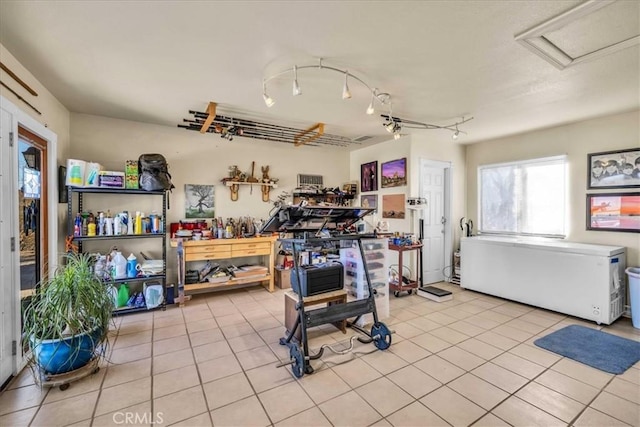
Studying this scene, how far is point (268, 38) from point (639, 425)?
3762mm

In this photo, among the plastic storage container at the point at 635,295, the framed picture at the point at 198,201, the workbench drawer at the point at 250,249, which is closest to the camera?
the plastic storage container at the point at 635,295

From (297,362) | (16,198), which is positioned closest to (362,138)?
(297,362)

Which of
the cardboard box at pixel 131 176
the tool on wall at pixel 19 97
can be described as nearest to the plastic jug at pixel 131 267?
the cardboard box at pixel 131 176

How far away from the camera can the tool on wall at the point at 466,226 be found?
5.50 metres

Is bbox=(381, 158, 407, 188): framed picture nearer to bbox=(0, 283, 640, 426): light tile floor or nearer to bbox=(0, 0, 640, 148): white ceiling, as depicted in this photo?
bbox=(0, 0, 640, 148): white ceiling

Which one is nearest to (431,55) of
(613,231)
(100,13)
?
(100,13)

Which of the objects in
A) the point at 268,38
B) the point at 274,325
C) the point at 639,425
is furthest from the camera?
the point at 274,325

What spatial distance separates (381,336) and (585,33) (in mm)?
3007

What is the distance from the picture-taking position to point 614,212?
12.5ft

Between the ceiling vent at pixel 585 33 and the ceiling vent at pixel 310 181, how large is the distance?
4.10 m

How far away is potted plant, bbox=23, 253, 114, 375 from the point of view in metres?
2.17

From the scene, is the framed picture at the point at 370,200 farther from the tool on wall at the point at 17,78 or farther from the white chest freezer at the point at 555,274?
the tool on wall at the point at 17,78

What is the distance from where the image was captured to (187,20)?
1.93 m

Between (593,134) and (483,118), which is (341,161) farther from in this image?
(593,134)
